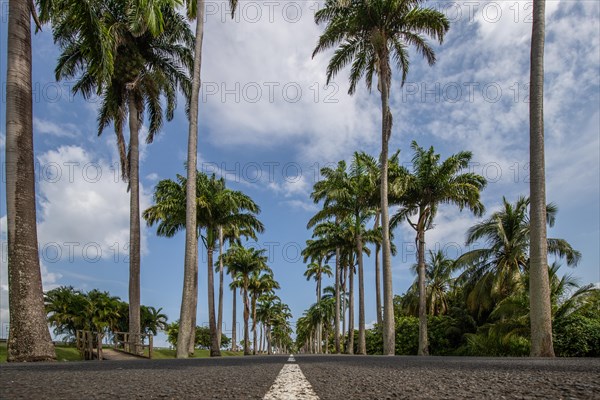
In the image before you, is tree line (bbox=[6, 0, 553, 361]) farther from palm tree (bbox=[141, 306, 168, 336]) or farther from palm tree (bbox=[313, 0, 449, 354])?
palm tree (bbox=[141, 306, 168, 336])

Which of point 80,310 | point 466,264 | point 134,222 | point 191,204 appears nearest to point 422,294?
point 466,264

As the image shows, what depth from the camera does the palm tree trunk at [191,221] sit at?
52.5 ft

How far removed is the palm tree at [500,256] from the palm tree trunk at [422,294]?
13.1ft

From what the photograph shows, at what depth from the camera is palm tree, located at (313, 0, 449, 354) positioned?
22.1 metres

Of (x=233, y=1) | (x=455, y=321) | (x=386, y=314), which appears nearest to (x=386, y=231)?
(x=386, y=314)

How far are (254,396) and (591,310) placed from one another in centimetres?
2078

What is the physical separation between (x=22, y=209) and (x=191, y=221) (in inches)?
298

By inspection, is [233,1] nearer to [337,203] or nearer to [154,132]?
[154,132]

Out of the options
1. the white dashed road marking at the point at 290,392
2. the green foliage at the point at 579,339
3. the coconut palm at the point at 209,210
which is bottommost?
the green foliage at the point at 579,339

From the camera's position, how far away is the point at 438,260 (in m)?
47.7

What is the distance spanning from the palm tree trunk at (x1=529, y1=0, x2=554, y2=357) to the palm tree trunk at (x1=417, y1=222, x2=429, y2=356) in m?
16.2

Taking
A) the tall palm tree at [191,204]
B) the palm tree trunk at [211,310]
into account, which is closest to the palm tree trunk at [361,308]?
the palm tree trunk at [211,310]

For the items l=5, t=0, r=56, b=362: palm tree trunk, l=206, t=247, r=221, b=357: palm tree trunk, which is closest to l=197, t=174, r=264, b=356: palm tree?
l=206, t=247, r=221, b=357: palm tree trunk

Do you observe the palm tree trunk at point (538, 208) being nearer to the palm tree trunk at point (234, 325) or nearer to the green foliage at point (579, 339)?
the green foliage at point (579, 339)
